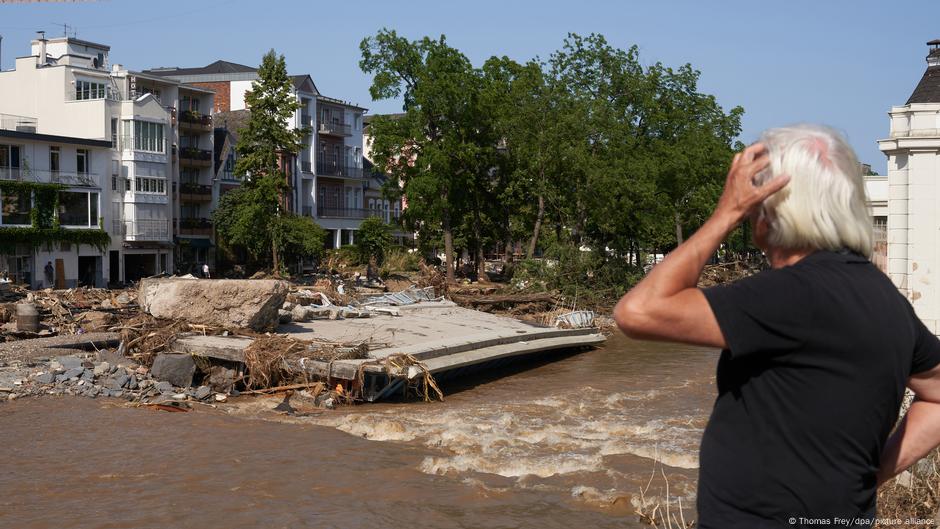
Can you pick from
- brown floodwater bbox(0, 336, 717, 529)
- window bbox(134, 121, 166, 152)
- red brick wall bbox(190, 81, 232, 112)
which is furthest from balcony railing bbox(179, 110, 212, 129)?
brown floodwater bbox(0, 336, 717, 529)

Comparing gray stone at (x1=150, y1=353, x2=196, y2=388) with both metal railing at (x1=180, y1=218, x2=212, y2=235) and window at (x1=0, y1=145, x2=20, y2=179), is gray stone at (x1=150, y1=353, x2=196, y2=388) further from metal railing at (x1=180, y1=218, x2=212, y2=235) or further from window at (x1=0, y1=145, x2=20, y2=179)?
metal railing at (x1=180, y1=218, x2=212, y2=235)

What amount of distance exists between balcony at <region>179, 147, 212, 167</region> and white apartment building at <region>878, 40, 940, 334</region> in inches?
2037

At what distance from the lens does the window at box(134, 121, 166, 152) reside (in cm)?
5484

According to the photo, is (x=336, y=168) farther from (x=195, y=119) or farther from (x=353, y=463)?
(x=353, y=463)

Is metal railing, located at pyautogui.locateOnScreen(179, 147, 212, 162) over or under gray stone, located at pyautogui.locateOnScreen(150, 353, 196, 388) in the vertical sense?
over

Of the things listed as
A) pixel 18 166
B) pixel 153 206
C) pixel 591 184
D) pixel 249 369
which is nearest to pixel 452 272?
pixel 591 184

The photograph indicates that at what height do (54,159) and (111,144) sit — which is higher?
(111,144)

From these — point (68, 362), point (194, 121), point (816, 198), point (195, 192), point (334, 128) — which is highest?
point (334, 128)

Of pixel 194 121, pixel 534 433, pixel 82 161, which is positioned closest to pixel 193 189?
pixel 194 121

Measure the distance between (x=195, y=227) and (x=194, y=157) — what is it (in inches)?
186

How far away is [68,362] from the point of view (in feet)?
63.2

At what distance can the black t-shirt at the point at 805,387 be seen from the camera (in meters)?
2.50

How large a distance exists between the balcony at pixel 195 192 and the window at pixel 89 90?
26.8ft

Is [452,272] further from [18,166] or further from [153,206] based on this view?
[18,166]
